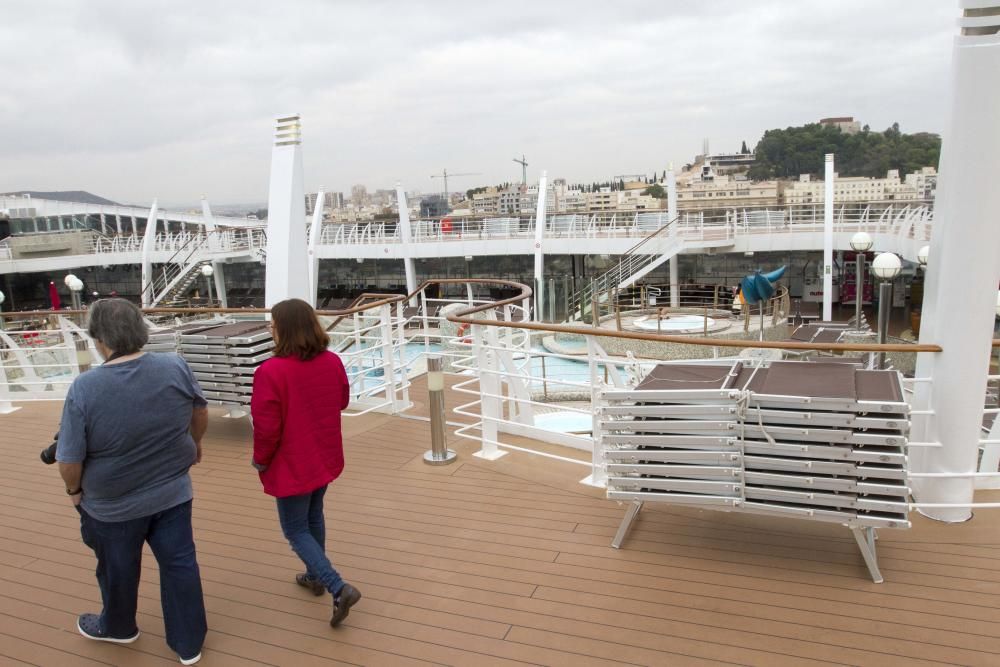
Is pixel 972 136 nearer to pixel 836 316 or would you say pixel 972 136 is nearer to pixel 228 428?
pixel 228 428

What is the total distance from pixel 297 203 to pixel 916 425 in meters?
4.34

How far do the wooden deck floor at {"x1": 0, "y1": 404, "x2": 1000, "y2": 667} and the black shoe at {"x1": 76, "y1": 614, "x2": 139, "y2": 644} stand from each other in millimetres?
27

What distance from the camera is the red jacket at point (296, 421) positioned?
2408 millimetres

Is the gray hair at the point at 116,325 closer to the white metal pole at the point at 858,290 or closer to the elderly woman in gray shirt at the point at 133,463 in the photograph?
the elderly woman in gray shirt at the point at 133,463

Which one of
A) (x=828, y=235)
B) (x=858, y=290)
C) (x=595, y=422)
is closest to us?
(x=595, y=422)

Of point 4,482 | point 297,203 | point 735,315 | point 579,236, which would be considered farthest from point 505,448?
point 579,236

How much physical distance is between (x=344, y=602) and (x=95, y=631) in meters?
0.90

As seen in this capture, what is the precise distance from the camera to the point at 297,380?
2.44m

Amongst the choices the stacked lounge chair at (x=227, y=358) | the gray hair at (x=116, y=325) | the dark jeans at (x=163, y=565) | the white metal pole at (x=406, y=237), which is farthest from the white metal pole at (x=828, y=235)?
the gray hair at (x=116, y=325)

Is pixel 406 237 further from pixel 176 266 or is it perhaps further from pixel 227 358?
pixel 227 358

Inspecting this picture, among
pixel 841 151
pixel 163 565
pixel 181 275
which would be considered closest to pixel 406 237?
pixel 181 275

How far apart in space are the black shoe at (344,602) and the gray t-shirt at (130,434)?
0.63 m

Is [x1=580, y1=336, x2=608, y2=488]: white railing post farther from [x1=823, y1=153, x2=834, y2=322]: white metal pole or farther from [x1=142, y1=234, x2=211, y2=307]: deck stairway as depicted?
[x1=142, y1=234, x2=211, y2=307]: deck stairway

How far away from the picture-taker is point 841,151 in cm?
6425
